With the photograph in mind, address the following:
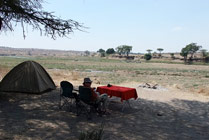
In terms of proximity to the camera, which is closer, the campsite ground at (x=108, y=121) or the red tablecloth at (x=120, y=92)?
the campsite ground at (x=108, y=121)

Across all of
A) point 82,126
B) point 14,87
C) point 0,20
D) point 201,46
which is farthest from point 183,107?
point 201,46

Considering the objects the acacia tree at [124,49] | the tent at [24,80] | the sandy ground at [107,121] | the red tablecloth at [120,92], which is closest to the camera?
the sandy ground at [107,121]

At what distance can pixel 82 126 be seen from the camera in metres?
4.85

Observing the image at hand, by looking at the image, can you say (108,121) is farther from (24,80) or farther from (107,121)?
(24,80)

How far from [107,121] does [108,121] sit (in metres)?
0.03

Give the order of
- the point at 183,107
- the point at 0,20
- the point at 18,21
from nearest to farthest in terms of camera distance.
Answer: the point at 0,20
the point at 18,21
the point at 183,107

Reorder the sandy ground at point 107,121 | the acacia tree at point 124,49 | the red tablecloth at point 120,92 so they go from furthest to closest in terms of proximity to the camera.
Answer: the acacia tree at point 124,49, the red tablecloth at point 120,92, the sandy ground at point 107,121

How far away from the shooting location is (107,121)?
5387 millimetres

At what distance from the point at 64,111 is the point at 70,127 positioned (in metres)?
1.43

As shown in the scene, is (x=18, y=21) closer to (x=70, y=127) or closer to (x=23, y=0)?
(x=23, y=0)

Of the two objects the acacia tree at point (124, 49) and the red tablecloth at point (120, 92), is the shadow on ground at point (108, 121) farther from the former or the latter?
the acacia tree at point (124, 49)

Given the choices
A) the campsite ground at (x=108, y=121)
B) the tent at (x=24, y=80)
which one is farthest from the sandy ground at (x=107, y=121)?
the tent at (x=24, y=80)

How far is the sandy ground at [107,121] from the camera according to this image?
439 centimetres

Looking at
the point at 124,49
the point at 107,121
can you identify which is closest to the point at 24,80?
the point at 107,121
